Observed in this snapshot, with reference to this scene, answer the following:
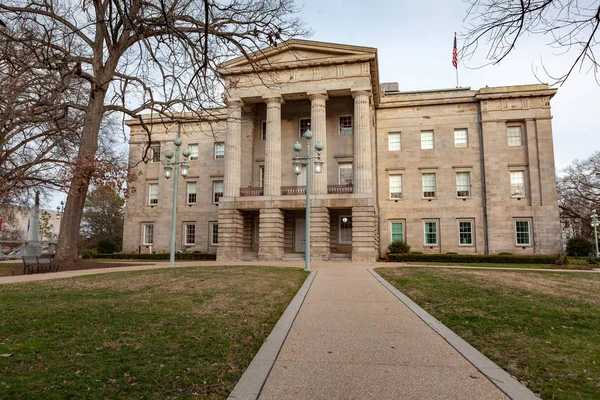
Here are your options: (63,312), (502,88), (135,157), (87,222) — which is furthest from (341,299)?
(87,222)

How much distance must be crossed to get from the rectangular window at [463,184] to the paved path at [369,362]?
100ft

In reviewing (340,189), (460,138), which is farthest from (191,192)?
(460,138)

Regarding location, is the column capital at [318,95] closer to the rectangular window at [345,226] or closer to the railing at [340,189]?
the railing at [340,189]

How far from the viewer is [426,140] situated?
38000 millimetres

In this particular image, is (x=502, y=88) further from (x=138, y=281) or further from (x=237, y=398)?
(x=237, y=398)

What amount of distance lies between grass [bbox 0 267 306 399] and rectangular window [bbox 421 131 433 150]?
3051 cm

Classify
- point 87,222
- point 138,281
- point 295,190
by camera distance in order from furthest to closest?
point 87,222 → point 295,190 → point 138,281

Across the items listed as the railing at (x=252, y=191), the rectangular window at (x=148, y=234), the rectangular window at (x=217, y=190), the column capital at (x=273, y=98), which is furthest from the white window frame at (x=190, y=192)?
the column capital at (x=273, y=98)

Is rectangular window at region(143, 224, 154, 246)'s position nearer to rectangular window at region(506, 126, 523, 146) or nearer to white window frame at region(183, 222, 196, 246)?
white window frame at region(183, 222, 196, 246)

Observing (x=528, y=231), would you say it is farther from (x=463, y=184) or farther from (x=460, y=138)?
(x=460, y=138)

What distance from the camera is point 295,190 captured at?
32750 mm

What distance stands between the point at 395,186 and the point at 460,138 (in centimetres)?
738

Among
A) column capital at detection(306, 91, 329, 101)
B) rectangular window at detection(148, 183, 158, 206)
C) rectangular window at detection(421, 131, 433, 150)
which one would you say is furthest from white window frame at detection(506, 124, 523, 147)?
rectangular window at detection(148, 183, 158, 206)

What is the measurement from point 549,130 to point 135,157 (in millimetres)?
40771
